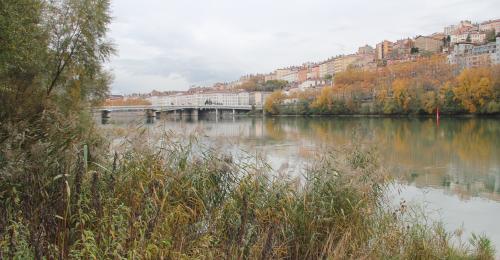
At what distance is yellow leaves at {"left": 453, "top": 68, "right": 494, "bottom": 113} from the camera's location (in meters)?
43.9

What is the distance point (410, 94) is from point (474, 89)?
794cm

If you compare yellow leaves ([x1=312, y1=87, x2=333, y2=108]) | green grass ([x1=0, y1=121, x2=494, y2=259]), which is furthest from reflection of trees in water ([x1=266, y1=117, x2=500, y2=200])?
yellow leaves ([x1=312, y1=87, x2=333, y2=108])

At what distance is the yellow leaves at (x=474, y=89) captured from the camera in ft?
144

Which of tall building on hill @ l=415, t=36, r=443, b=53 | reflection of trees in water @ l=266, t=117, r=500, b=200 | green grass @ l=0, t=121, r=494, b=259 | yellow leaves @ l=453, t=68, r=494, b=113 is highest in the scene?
tall building on hill @ l=415, t=36, r=443, b=53

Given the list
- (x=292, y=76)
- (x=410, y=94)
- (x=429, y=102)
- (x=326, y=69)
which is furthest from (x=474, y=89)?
(x=292, y=76)

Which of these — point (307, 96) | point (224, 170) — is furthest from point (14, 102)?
point (307, 96)

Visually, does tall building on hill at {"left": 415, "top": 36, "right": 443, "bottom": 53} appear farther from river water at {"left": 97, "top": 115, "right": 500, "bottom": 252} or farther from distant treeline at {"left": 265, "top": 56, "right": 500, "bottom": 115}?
river water at {"left": 97, "top": 115, "right": 500, "bottom": 252}

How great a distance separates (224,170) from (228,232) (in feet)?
3.30

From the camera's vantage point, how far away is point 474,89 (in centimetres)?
4438

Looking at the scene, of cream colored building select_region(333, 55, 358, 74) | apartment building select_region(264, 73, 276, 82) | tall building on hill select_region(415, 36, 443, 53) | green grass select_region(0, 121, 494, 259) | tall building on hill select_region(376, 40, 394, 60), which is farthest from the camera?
apartment building select_region(264, 73, 276, 82)

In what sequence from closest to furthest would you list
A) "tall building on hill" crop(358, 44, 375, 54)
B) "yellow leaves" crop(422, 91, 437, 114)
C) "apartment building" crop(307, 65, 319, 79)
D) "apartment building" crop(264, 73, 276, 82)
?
1. "yellow leaves" crop(422, 91, 437, 114)
2. "tall building on hill" crop(358, 44, 375, 54)
3. "apartment building" crop(307, 65, 319, 79)
4. "apartment building" crop(264, 73, 276, 82)

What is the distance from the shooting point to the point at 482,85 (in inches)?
1737

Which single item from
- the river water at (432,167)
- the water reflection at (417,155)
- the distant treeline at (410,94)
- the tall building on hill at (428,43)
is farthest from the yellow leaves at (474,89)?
the tall building on hill at (428,43)

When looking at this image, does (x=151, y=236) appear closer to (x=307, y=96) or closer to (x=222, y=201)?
(x=222, y=201)
